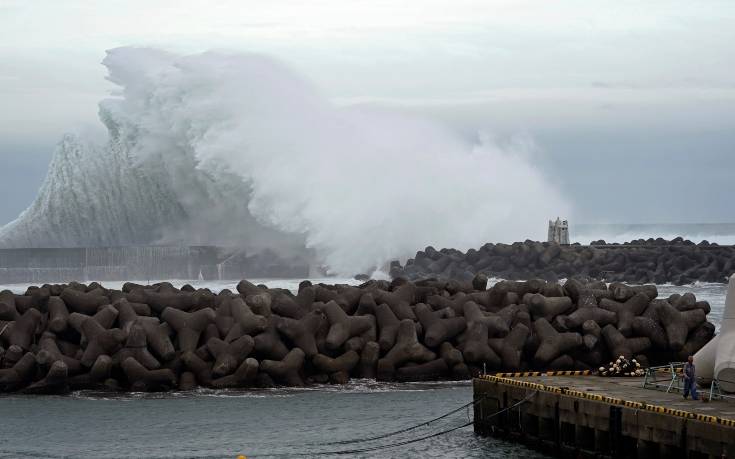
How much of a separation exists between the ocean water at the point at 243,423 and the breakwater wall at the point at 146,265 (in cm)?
2389

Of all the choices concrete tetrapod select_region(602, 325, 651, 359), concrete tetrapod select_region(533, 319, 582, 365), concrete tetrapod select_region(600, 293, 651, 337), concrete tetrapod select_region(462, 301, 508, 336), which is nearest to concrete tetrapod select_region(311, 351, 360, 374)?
concrete tetrapod select_region(462, 301, 508, 336)

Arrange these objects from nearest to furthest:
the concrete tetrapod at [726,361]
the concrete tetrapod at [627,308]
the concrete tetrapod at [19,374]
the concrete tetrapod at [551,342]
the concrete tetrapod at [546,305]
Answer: the concrete tetrapod at [726,361]
the concrete tetrapod at [19,374]
the concrete tetrapod at [551,342]
the concrete tetrapod at [627,308]
the concrete tetrapod at [546,305]

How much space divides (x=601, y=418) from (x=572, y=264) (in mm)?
27445

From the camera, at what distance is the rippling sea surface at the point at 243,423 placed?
17.5 metres

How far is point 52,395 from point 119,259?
24362mm

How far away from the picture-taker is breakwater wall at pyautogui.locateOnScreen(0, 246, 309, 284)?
4484 cm

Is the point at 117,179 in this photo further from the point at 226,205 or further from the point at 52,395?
the point at 52,395

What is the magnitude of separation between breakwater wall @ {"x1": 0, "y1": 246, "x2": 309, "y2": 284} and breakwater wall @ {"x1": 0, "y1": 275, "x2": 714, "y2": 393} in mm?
20929

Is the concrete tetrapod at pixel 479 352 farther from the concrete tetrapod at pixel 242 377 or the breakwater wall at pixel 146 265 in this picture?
the breakwater wall at pixel 146 265

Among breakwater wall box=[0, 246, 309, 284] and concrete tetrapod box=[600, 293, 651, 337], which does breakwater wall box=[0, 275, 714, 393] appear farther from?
breakwater wall box=[0, 246, 309, 284]

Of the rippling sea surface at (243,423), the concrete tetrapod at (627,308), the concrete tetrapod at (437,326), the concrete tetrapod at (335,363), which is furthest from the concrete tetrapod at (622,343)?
the concrete tetrapod at (335,363)

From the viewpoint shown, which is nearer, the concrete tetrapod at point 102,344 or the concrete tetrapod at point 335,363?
the concrete tetrapod at point 102,344

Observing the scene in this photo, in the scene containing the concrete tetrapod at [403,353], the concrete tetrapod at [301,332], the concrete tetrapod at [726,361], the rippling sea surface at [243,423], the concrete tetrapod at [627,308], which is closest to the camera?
the concrete tetrapod at [726,361]

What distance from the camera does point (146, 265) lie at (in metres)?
45.1
